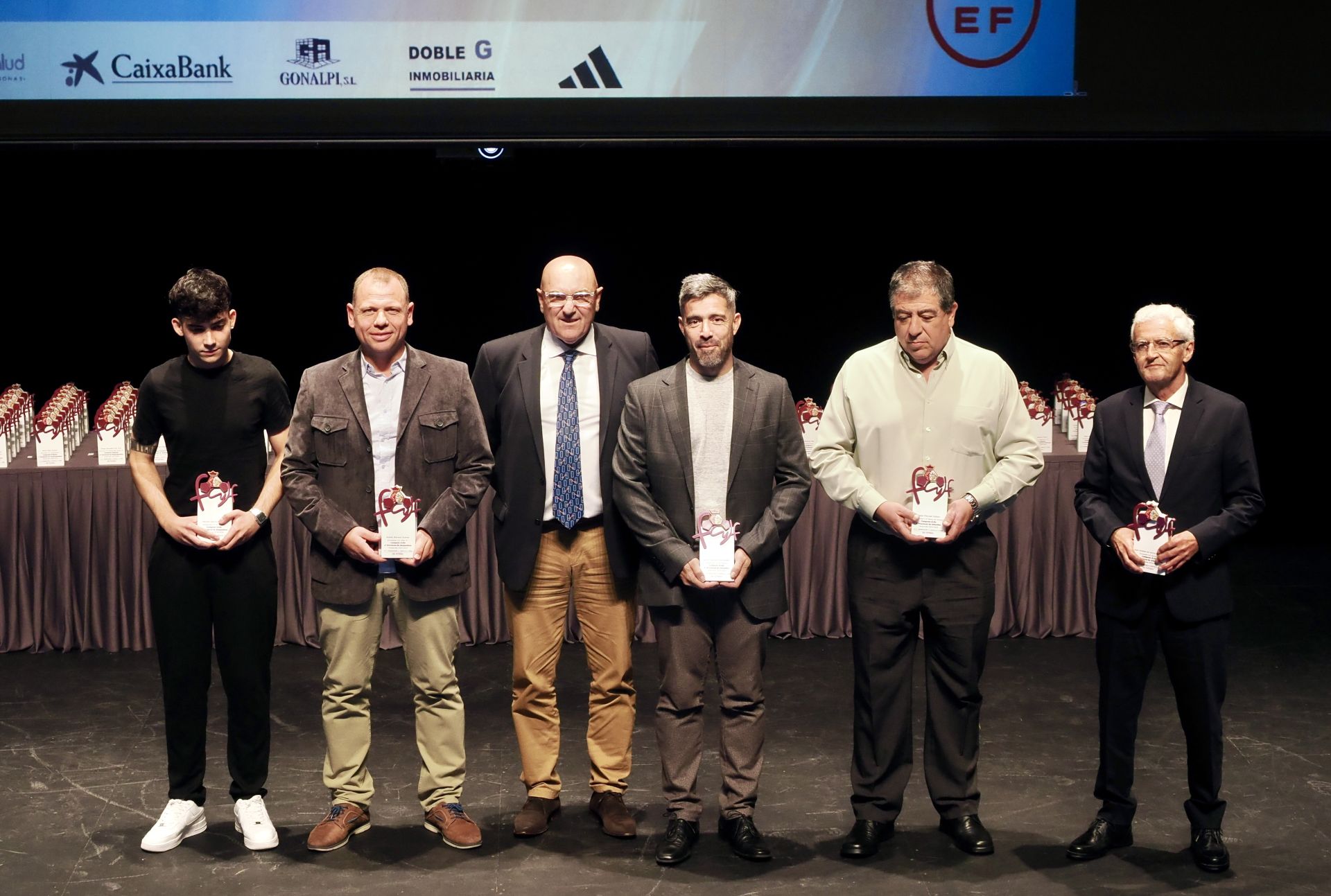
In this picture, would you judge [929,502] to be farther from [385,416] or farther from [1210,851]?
[385,416]

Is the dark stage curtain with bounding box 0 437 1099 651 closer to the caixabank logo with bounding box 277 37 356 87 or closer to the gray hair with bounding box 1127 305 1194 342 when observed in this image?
the caixabank logo with bounding box 277 37 356 87

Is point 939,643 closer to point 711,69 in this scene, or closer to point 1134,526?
point 1134,526

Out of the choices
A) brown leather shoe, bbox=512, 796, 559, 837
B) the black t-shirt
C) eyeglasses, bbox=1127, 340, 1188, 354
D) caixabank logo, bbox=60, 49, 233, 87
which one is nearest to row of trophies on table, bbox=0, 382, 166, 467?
caixabank logo, bbox=60, 49, 233, 87

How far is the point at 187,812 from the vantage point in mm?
3994

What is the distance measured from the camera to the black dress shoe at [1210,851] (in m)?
3.80

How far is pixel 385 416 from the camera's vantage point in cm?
391

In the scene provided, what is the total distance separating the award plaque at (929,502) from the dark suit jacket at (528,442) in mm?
809

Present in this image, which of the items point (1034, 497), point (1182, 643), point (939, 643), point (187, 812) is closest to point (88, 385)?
point (187, 812)

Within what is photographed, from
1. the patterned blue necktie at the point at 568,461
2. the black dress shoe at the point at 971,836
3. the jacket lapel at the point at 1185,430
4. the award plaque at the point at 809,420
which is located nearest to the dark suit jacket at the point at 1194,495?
the jacket lapel at the point at 1185,430

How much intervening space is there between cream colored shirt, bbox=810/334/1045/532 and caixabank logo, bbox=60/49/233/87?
3.44 meters

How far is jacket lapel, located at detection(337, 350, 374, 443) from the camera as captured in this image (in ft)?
12.7

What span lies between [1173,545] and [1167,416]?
36 centimetres

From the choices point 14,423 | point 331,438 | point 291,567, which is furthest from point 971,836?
point 14,423

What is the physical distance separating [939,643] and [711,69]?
3040 millimetres
